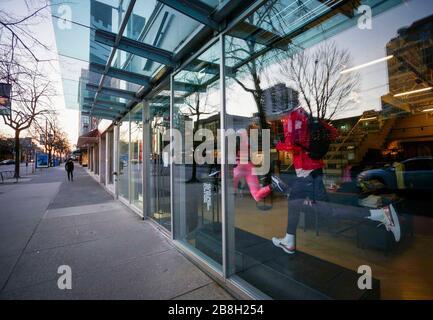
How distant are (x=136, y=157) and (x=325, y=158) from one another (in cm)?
503

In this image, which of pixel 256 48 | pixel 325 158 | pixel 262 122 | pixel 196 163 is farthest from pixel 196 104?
pixel 325 158

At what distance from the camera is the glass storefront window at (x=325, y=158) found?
2746 millimetres

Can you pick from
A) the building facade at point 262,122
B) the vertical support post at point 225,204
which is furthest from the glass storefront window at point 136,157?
the vertical support post at point 225,204

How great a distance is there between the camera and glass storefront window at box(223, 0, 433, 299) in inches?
108

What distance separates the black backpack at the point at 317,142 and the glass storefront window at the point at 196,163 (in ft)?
4.35

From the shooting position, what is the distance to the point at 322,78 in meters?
6.80

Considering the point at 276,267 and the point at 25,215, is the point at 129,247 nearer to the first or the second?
the point at 276,267

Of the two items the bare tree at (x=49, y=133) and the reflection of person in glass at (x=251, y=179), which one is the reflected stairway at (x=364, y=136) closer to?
the reflection of person in glass at (x=251, y=179)

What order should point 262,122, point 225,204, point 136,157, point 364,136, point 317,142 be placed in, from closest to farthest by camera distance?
point 225,204 < point 317,142 < point 262,122 < point 136,157 < point 364,136

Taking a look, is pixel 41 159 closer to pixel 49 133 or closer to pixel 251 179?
pixel 49 133

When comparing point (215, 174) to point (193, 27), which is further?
point (215, 174)

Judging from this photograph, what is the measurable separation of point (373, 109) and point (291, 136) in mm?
7055
